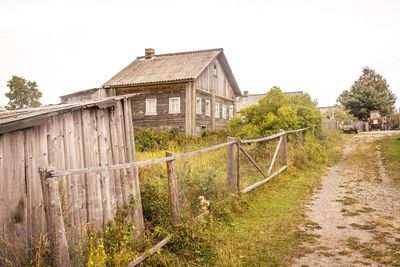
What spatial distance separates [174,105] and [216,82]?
5.41 metres

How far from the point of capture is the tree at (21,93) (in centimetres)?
4847

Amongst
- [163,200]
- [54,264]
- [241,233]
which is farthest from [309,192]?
[54,264]

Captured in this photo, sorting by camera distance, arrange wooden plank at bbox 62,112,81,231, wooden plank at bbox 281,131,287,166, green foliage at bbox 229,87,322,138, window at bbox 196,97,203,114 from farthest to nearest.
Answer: window at bbox 196,97,203,114, green foliage at bbox 229,87,322,138, wooden plank at bbox 281,131,287,166, wooden plank at bbox 62,112,81,231

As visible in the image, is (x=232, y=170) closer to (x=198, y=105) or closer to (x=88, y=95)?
(x=198, y=105)

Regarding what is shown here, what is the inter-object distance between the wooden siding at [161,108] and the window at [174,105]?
0.21 meters

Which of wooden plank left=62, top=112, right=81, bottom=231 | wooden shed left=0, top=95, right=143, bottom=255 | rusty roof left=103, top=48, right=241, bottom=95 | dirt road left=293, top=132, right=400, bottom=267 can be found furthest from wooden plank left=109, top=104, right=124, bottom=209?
rusty roof left=103, top=48, right=241, bottom=95

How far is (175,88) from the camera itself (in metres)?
23.1

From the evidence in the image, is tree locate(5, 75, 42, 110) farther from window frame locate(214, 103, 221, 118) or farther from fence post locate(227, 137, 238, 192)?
fence post locate(227, 137, 238, 192)

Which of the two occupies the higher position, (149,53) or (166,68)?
(149,53)

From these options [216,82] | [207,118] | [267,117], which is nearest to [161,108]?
[207,118]

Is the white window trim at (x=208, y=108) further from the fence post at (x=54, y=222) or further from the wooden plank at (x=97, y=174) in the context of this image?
the fence post at (x=54, y=222)

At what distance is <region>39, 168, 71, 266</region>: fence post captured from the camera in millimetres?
3115

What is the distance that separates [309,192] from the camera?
9281 mm

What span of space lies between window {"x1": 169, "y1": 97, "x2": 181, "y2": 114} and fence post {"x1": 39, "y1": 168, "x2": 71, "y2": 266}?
20044 millimetres
